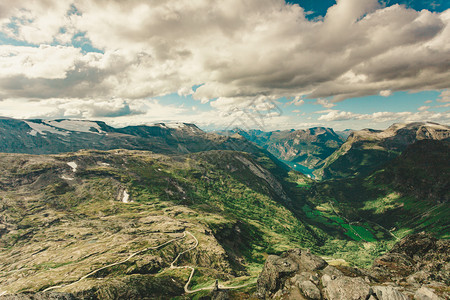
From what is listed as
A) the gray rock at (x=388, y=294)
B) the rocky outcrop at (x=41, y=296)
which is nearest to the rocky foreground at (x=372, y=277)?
the gray rock at (x=388, y=294)

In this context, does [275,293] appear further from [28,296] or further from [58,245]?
[58,245]

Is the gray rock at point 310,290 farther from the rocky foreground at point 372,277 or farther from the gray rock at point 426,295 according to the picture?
the gray rock at point 426,295

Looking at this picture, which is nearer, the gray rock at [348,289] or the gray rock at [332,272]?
the gray rock at [348,289]

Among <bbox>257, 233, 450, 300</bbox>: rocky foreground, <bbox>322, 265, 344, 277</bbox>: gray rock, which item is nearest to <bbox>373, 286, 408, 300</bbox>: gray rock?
<bbox>257, 233, 450, 300</bbox>: rocky foreground

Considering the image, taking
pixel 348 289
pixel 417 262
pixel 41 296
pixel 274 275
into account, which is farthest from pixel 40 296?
pixel 417 262

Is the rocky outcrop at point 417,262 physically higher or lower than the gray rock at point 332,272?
lower
